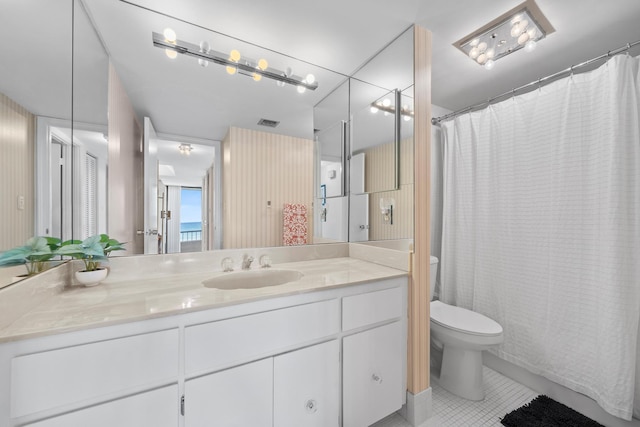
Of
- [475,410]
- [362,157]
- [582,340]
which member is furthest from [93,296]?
[582,340]

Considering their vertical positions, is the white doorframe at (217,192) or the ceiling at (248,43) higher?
the ceiling at (248,43)

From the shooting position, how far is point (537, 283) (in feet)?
5.70

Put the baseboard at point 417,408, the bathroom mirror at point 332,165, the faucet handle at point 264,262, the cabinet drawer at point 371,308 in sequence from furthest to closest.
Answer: the bathroom mirror at point 332,165, the faucet handle at point 264,262, the baseboard at point 417,408, the cabinet drawer at point 371,308

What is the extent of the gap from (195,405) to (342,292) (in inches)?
28.0

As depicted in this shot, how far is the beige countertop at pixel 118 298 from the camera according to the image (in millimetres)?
744

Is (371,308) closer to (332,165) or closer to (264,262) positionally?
(264,262)

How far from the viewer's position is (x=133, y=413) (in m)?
0.81

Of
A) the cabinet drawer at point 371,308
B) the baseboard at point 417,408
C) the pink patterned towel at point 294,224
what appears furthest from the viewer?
the pink patterned towel at point 294,224

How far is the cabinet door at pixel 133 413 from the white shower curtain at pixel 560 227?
218cm

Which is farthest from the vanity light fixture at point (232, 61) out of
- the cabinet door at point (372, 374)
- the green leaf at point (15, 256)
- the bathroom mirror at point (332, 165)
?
the cabinet door at point (372, 374)

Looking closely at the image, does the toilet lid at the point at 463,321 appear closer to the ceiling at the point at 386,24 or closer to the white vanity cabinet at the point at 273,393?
the white vanity cabinet at the point at 273,393

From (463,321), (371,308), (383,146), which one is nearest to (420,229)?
(371,308)

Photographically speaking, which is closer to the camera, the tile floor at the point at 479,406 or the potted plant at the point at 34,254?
the potted plant at the point at 34,254

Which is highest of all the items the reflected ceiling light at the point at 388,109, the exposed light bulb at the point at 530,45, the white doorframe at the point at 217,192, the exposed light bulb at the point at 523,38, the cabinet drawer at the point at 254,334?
the exposed light bulb at the point at 523,38
